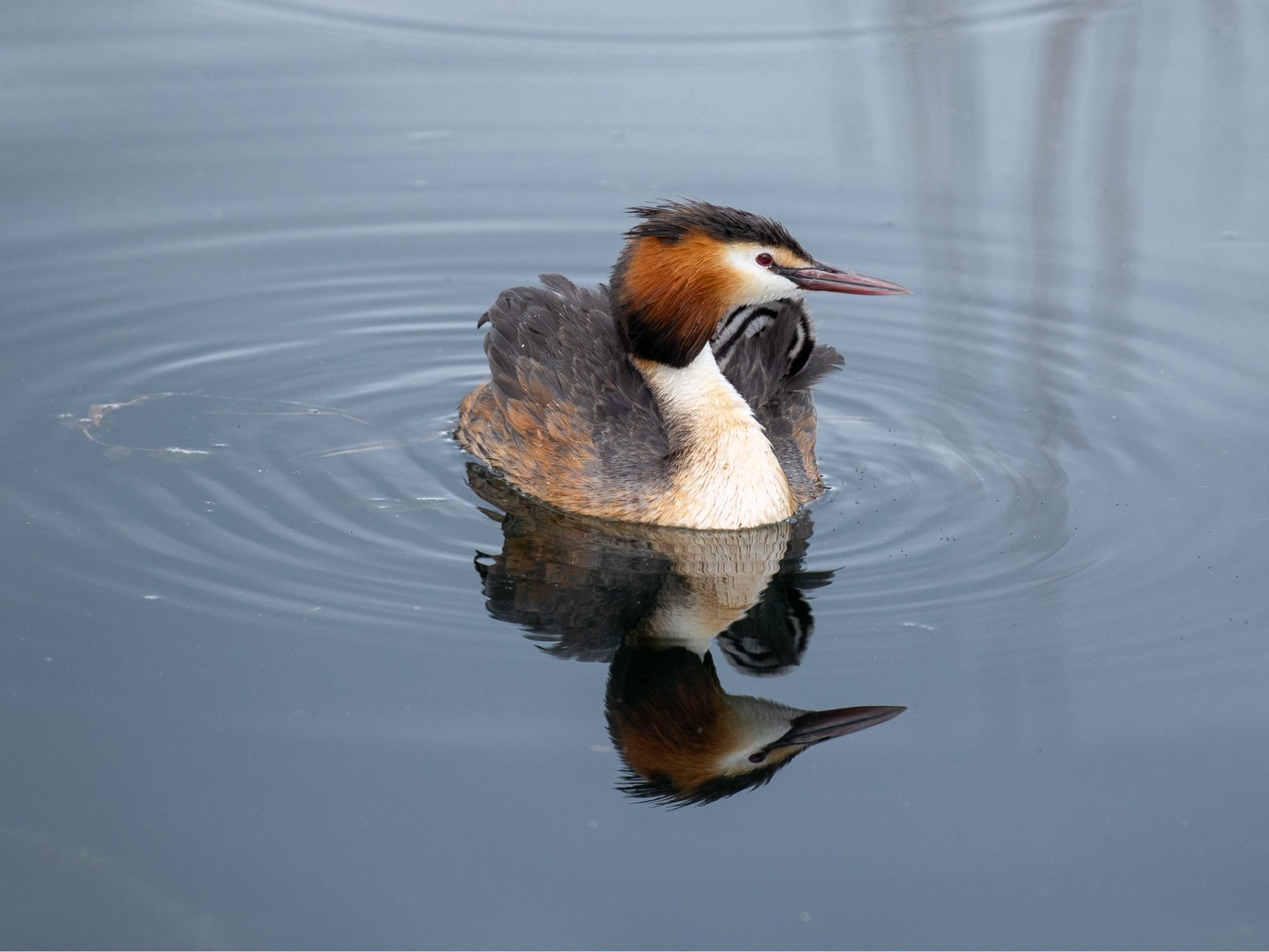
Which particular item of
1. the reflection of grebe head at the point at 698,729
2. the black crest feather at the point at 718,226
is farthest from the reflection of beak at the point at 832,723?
the black crest feather at the point at 718,226

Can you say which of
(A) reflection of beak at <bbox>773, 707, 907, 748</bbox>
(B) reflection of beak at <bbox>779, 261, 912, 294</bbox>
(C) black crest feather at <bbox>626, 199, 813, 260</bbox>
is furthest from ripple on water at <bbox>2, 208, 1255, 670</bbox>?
(C) black crest feather at <bbox>626, 199, 813, 260</bbox>

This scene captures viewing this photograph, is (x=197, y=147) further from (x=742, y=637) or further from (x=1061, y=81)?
(x=742, y=637)

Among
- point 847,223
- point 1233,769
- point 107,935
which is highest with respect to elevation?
point 847,223

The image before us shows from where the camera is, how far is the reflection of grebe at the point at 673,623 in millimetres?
5078

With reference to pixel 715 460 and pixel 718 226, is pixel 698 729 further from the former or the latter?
pixel 718 226

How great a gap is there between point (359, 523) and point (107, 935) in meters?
2.48

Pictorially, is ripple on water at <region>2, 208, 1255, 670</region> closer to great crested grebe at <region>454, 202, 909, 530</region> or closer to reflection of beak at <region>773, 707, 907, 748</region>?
great crested grebe at <region>454, 202, 909, 530</region>

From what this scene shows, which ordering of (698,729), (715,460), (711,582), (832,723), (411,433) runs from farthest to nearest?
(411,433) → (715,460) → (711,582) → (698,729) → (832,723)

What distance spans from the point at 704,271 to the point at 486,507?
1.33m

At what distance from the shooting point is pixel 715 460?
672cm

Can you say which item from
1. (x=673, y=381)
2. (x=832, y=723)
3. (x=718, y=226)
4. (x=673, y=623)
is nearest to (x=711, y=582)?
(x=673, y=623)

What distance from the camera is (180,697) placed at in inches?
203

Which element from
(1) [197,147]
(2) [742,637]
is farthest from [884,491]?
(1) [197,147]

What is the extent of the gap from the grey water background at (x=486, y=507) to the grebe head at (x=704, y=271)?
932 millimetres
